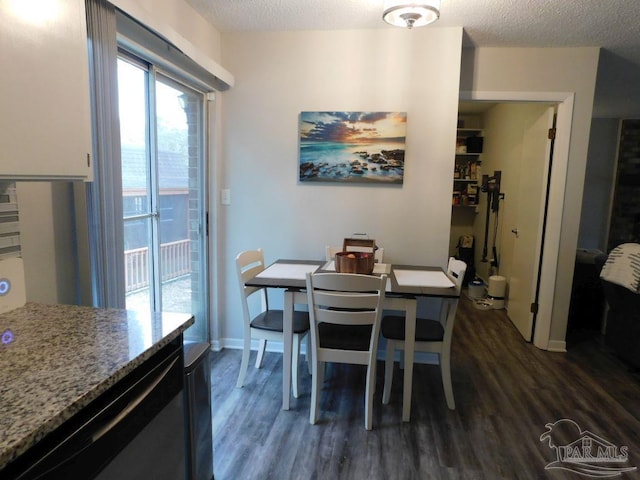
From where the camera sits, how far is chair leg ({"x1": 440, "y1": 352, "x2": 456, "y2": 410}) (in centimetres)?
237

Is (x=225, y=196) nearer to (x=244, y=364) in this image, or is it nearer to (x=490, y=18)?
(x=244, y=364)

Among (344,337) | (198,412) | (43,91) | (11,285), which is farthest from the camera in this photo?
(344,337)

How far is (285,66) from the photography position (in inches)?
→ 117

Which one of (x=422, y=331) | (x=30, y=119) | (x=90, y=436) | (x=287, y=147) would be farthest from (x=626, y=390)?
(x=30, y=119)

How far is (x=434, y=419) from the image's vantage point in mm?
2320

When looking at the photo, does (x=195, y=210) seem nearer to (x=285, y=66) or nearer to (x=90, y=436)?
(x=285, y=66)

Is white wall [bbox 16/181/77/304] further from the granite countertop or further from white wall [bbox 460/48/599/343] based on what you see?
white wall [bbox 460/48/599/343]

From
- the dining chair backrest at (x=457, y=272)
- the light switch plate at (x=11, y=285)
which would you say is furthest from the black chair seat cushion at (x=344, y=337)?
the light switch plate at (x=11, y=285)

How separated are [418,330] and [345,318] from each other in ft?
1.97

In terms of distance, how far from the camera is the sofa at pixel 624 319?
2.85 meters

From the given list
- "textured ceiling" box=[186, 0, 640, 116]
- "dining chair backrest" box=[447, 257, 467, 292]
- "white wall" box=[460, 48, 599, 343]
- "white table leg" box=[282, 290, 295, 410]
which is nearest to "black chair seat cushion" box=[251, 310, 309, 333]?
"white table leg" box=[282, 290, 295, 410]

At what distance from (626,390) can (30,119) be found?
354 cm

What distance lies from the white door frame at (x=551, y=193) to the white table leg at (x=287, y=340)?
85.9 inches

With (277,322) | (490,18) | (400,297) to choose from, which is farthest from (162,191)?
(490,18)
